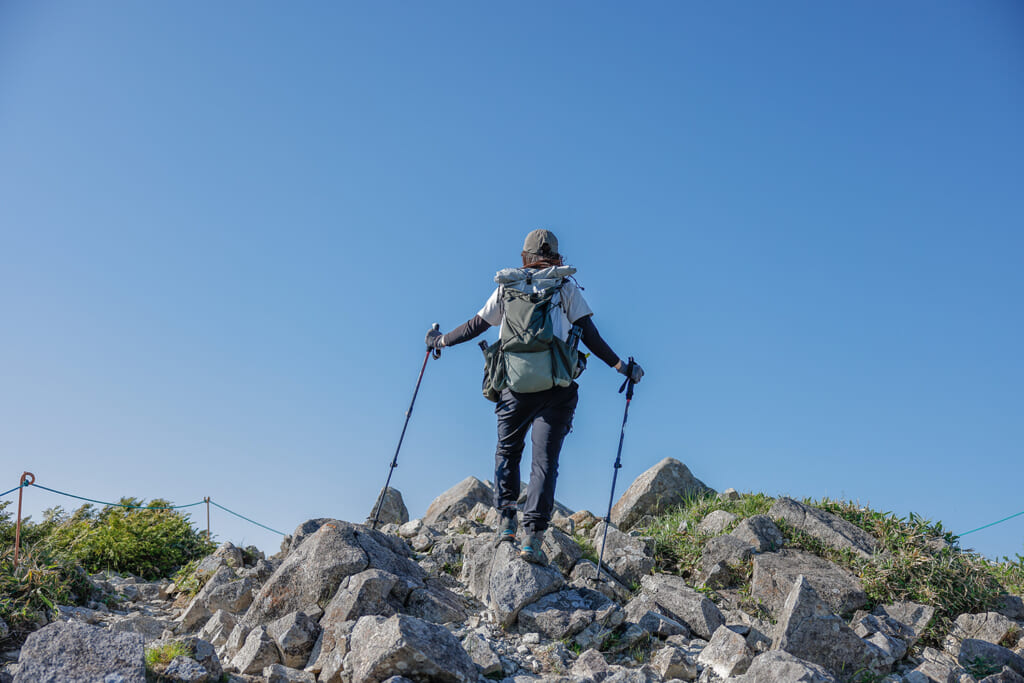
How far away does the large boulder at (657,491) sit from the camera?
13219 millimetres

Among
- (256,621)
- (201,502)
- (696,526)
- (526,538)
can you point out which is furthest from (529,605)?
(201,502)

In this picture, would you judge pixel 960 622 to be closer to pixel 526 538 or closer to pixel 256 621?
pixel 526 538

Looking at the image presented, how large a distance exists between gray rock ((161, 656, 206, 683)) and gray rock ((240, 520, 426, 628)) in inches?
54.5

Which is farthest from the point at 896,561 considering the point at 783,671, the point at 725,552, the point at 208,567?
the point at 208,567

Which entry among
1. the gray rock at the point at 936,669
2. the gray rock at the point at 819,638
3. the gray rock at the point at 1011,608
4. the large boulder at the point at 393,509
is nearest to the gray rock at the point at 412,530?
the large boulder at the point at 393,509

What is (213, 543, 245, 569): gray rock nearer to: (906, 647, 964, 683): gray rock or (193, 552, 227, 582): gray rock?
(193, 552, 227, 582): gray rock

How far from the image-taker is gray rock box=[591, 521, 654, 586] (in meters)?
9.91

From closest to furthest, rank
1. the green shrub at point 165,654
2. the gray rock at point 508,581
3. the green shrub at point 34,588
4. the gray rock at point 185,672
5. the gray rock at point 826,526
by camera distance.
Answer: the gray rock at point 185,672
the green shrub at point 165,654
the green shrub at point 34,588
the gray rock at point 508,581
the gray rock at point 826,526

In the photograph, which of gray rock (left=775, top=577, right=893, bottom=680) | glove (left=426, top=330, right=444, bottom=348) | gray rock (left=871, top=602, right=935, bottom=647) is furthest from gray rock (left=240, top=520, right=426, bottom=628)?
gray rock (left=871, top=602, right=935, bottom=647)

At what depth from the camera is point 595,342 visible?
363 inches

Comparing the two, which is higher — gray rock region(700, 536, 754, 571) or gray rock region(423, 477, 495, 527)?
gray rock region(423, 477, 495, 527)

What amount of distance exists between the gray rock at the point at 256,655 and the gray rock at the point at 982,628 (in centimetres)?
745

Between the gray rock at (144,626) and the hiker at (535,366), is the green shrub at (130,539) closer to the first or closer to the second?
the gray rock at (144,626)

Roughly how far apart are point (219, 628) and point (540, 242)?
218 inches
